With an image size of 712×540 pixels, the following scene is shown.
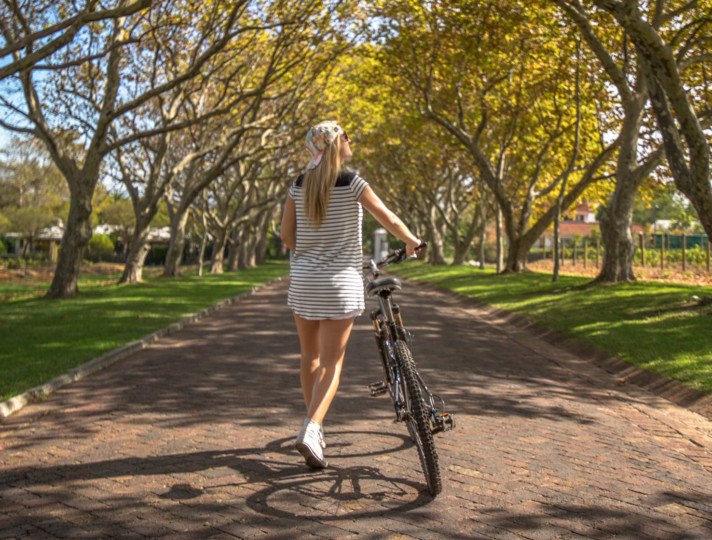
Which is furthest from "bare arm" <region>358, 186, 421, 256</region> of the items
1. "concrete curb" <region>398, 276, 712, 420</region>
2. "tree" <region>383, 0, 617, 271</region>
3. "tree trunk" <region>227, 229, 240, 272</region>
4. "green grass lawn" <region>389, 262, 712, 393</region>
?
"tree trunk" <region>227, 229, 240, 272</region>

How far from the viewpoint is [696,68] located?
21859mm

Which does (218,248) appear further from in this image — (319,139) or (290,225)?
(319,139)

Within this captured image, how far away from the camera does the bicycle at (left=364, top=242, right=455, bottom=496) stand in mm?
Answer: 4859

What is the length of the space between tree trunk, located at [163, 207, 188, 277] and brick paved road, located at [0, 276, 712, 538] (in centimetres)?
2454

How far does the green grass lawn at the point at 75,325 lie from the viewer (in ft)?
31.2

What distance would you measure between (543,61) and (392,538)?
2381 cm

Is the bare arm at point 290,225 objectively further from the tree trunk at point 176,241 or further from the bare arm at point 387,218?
the tree trunk at point 176,241

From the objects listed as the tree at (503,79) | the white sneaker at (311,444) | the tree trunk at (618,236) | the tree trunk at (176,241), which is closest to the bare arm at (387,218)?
the white sneaker at (311,444)

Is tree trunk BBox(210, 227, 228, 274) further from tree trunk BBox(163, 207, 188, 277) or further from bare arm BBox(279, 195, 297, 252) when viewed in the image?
bare arm BBox(279, 195, 297, 252)

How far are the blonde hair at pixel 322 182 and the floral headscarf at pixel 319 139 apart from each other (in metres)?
0.02

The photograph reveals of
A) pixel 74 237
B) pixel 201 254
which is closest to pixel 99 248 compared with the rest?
pixel 201 254

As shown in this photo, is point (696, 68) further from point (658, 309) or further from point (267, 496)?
point (267, 496)

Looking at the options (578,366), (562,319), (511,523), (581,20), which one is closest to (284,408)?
(511,523)

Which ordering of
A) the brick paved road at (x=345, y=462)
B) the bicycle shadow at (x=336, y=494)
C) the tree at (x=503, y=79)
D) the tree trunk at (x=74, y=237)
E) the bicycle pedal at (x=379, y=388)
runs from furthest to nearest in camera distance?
the tree at (x=503, y=79), the tree trunk at (x=74, y=237), the bicycle pedal at (x=379, y=388), the bicycle shadow at (x=336, y=494), the brick paved road at (x=345, y=462)
